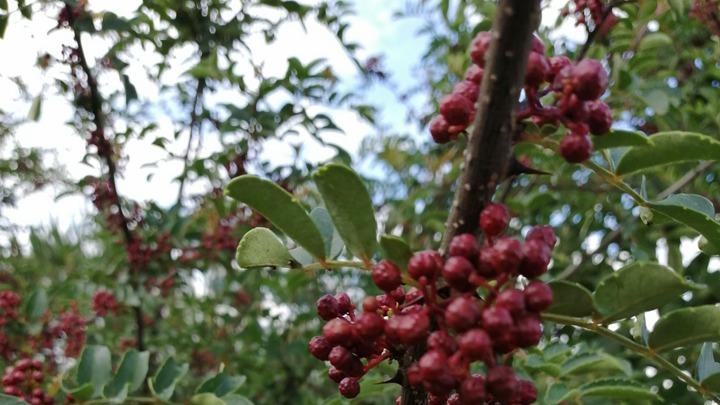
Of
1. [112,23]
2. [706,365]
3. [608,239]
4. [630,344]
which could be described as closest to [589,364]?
[706,365]

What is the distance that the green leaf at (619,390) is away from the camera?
4.25 ft

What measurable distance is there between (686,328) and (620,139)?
265mm

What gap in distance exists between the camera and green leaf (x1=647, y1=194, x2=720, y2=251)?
0.93 metres

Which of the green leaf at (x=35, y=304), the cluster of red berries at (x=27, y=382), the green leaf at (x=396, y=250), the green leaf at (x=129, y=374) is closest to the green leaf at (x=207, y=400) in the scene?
the green leaf at (x=129, y=374)

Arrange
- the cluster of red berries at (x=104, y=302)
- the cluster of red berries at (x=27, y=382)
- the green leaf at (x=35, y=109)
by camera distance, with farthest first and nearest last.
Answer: the cluster of red berries at (x=104, y=302)
the green leaf at (x=35, y=109)
the cluster of red berries at (x=27, y=382)

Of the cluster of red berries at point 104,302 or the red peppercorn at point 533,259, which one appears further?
the cluster of red berries at point 104,302

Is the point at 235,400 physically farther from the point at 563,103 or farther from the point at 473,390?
the point at 563,103

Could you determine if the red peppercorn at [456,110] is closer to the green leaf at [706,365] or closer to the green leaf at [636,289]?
the green leaf at [636,289]

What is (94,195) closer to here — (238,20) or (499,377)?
(238,20)

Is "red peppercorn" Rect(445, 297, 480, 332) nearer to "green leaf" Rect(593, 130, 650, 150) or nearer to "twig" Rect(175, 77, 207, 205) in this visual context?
"green leaf" Rect(593, 130, 650, 150)

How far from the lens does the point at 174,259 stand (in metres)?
2.95

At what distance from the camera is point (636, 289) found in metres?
0.86

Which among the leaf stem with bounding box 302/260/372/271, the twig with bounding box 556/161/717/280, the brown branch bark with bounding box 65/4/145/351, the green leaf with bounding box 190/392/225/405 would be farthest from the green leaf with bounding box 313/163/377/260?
the twig with bounding box 556/161/717/280

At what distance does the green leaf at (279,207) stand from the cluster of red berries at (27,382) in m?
1.21
